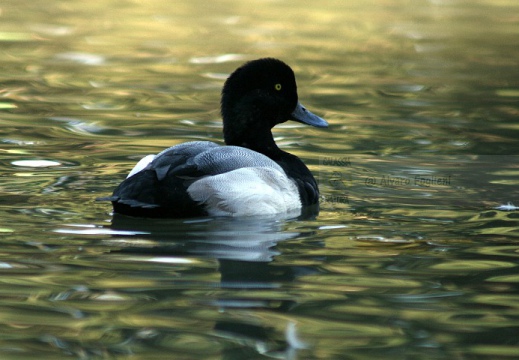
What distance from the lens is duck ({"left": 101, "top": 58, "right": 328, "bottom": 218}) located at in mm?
7152

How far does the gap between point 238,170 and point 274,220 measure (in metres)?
0.44

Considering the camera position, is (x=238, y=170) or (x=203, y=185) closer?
(x=203, y=185)

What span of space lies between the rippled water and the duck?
143mm

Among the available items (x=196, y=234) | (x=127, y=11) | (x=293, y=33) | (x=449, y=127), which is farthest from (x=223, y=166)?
(x=127, y=11)

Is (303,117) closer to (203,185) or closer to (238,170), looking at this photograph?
(238,170)

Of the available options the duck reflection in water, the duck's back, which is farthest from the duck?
the duck reflection in water

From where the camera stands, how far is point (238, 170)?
24.5 feet

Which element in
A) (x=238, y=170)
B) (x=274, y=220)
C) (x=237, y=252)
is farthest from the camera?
(x=274, y=220)

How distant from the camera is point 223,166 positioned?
741 centimetres

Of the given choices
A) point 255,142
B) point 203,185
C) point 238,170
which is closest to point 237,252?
point 203,185

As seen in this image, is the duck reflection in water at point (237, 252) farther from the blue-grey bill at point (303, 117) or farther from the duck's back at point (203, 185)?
the blue-grey bill at point (303, 117)

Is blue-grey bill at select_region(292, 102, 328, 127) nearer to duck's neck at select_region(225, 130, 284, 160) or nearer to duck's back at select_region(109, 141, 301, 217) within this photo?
duck's neck at select_region(225, 130, 284, 160)

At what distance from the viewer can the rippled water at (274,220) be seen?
205 inches

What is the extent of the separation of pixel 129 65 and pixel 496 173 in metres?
6.91
